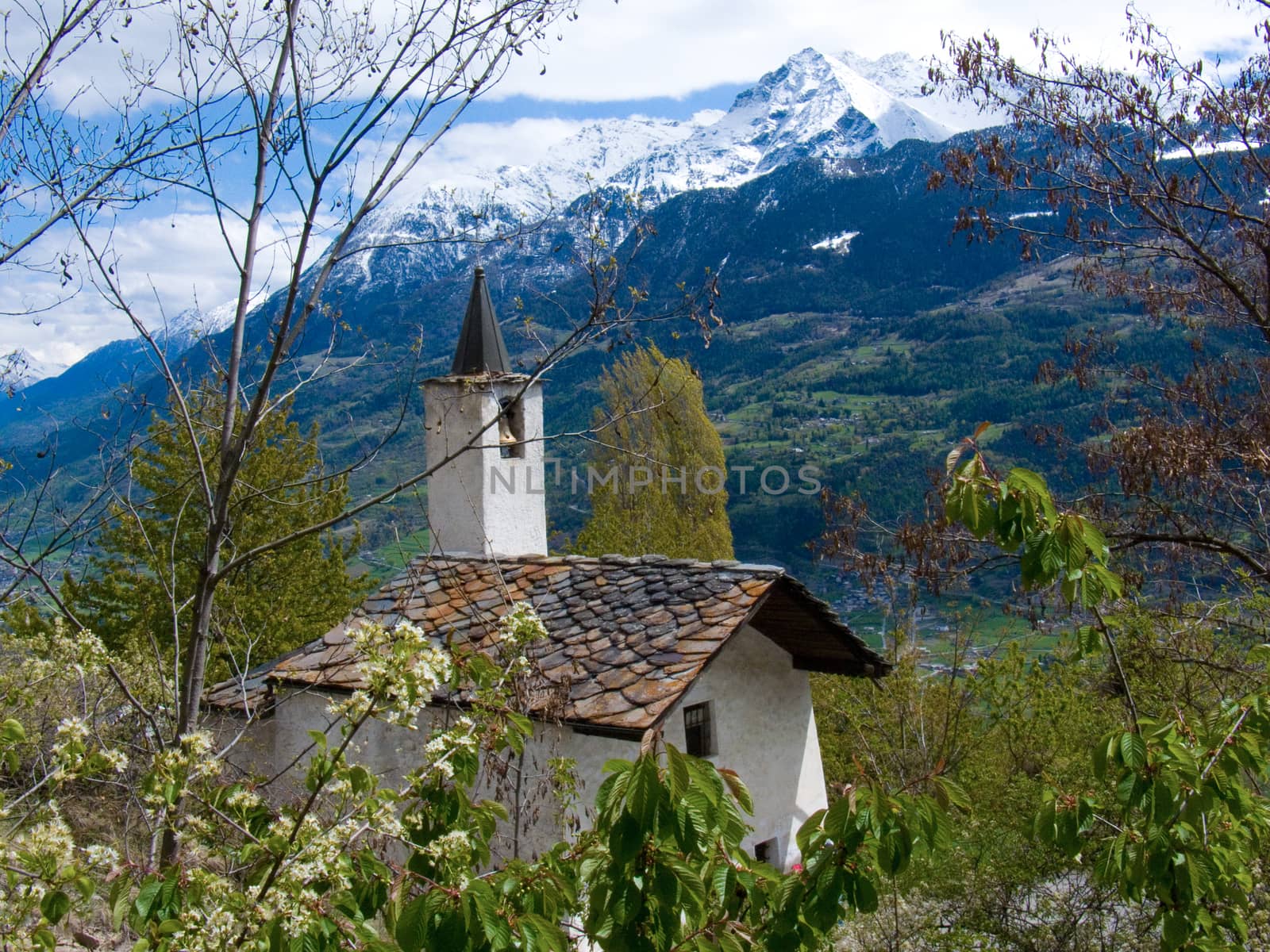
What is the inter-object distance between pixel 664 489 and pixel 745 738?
48.1ft

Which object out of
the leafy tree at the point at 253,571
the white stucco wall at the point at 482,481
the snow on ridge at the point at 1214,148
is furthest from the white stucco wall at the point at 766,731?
the leafy tree at the point at 253,571

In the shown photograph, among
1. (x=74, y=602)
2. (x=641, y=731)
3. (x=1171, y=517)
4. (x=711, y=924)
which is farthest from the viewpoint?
(x=74, y=602)

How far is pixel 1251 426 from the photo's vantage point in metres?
9.61

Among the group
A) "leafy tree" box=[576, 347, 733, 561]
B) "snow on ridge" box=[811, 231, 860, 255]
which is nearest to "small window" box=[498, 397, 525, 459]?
"leafy tree" box=[576, 347, 733, 561]

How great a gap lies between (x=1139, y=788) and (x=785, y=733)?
706 centimetres

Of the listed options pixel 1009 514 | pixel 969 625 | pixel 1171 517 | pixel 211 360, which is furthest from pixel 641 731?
pixel 969 625

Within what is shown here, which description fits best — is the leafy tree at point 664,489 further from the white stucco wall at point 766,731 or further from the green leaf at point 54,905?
the green leaf at point 54,905

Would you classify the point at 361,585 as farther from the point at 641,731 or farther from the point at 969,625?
the point at 641,731

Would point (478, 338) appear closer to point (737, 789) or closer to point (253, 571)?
point (253, 571)

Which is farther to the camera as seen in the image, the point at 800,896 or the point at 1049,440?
the point at 1049,440

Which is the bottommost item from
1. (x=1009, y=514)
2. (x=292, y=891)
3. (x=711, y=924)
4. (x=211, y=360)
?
(x=711, y=924)

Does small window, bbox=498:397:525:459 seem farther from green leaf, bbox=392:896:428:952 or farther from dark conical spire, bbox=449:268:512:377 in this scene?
green leaf, bbox=392:896:428:952

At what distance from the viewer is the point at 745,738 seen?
9609 millimetres

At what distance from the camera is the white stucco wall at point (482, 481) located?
36.5 ft
